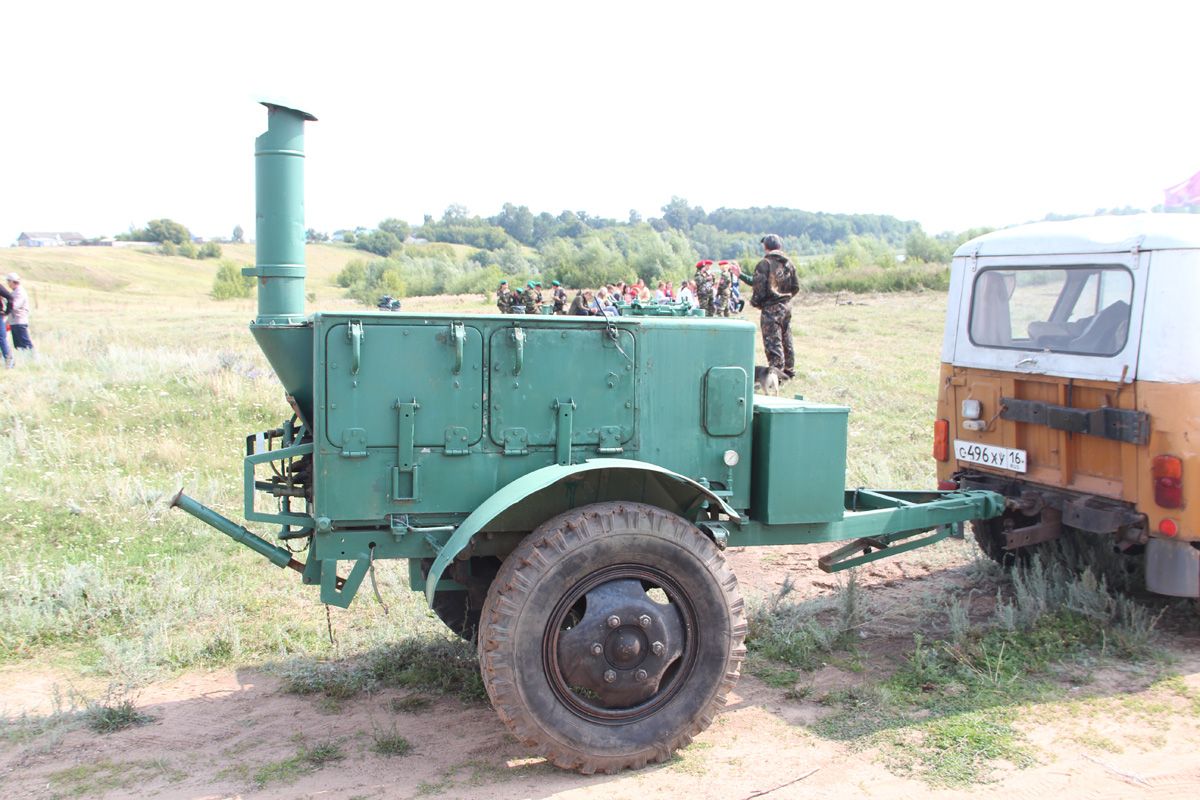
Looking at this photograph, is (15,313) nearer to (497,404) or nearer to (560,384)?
(497,404)

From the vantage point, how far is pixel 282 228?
479cm

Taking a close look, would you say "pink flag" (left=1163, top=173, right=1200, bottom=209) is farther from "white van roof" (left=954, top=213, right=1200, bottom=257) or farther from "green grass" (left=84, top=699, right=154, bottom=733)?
"green grass" (left=84, top=699, right=154, bottom=733)

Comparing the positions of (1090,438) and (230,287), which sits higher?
(230,287)

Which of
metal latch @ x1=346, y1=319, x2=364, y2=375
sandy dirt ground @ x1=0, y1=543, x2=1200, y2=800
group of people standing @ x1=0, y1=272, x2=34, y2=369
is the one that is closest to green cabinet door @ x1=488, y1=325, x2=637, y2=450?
metal latch @ x1=346, y1=319, x2=364, y2=375

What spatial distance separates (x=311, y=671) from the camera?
555 centimetres

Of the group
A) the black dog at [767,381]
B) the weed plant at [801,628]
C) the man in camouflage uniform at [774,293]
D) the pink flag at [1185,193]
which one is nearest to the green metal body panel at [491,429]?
the weed plant at [801,628]

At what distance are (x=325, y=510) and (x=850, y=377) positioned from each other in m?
12.3

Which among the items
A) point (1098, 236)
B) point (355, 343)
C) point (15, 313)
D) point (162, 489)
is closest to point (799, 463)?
point (355, 343)

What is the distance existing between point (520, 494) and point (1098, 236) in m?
3.91

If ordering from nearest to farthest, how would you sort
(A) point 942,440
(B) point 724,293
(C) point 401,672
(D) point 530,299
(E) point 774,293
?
(C) point 401,672
(A) point 942,440
(E) point 774,293
(D) point 530,299
(B) point 724,293

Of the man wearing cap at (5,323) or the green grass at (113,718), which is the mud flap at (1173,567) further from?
the man wearing cap at (5,323)

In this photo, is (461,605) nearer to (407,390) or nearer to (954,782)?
(407,390)

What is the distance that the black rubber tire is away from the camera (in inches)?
167

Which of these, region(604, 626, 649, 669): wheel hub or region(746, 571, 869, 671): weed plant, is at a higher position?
region(604, 626, 649, 669): wheel hub
